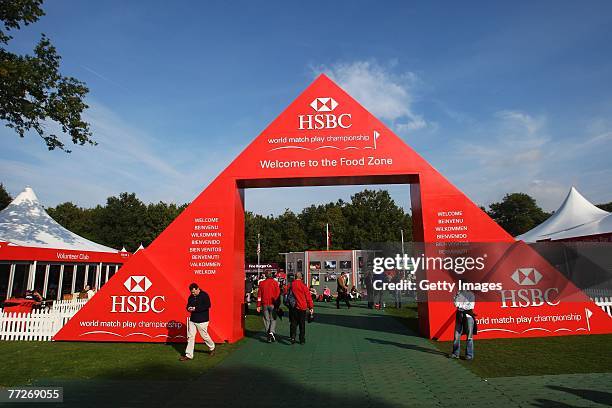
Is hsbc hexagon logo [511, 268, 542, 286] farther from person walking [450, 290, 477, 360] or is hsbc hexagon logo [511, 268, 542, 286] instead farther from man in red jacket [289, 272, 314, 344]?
man in red jacket [289, 272, 314, 344]

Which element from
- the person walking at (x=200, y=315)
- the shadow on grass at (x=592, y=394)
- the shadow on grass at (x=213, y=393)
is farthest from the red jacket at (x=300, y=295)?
the shadow on grass at (x=592, y=394)

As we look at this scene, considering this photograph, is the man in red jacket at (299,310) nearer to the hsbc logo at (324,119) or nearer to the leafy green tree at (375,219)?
the hsbc logo at (324,119)

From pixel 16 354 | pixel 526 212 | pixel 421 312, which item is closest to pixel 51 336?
pixel 16 354

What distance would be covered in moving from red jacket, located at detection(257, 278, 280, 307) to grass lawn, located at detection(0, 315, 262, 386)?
1117 mm

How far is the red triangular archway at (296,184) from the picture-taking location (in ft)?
30.0

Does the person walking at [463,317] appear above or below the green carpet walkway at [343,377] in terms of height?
above

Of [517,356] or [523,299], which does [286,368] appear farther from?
[523,299]

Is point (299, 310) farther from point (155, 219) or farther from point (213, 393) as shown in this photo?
point (155, 219)

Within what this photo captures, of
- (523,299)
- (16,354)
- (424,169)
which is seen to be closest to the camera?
(16,354)

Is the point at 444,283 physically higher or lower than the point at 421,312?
higher

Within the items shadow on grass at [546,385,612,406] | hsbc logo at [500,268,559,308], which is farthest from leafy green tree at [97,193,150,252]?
shadow on grass at [546,385,612,406]

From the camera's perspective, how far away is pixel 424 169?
969 centimetres

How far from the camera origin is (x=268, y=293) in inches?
379

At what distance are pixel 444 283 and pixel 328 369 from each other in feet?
13.3
